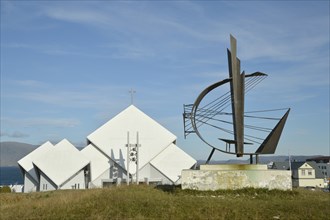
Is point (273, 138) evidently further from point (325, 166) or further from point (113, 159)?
point (325, 166)

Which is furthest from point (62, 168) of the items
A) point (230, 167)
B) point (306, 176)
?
point (306, 176)

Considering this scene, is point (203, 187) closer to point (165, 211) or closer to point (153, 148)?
point (165, 211)

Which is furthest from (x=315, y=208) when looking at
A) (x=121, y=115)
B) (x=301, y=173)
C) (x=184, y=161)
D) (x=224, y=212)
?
(x=301, y=173)

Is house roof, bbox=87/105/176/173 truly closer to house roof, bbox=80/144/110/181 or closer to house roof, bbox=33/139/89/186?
house roof, bbox=80/144/110/181

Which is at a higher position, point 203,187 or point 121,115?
point 121,115

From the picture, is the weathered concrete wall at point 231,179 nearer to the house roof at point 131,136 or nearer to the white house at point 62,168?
the white house at point 62,168

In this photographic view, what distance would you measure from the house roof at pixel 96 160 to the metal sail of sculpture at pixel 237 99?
25.0 metres

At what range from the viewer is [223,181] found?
17.4m

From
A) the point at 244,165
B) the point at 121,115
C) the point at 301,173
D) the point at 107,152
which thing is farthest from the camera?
the point at 301,173

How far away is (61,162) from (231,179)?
960 inches

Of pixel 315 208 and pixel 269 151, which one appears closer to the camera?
pixel 315 208

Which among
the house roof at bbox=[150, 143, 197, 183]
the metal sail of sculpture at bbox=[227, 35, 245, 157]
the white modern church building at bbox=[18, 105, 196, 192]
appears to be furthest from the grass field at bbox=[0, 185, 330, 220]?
the house roof at bbox=[150, 143, 197, 183]

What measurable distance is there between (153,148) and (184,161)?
3.90 m

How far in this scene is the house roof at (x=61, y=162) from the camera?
3659 centimetres
